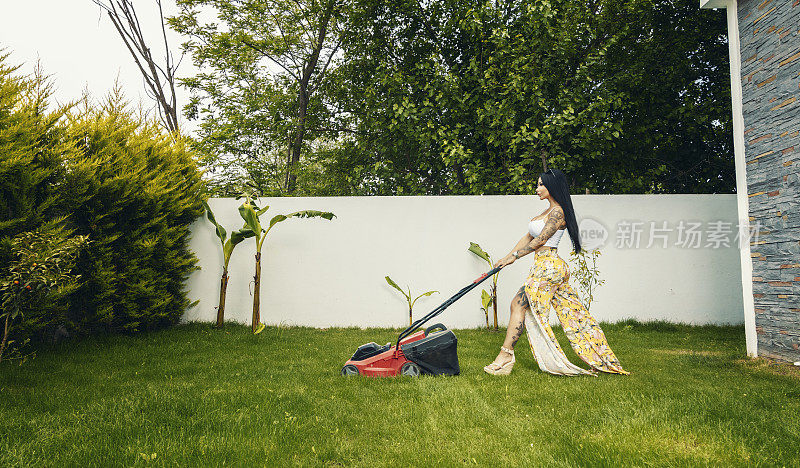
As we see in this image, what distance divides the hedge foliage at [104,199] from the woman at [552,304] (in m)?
4.58

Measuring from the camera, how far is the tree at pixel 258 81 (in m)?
13.3

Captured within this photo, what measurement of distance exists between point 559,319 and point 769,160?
105 inches

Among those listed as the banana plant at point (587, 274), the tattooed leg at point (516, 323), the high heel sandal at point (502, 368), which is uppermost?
the banana plant at point (587, 274)

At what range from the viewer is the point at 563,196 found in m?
4.31

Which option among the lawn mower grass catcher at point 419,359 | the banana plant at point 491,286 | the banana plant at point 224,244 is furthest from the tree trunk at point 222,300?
the banana plant at point 491,286

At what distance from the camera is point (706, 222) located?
754cm

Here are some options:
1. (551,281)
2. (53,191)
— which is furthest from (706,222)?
(53,191)

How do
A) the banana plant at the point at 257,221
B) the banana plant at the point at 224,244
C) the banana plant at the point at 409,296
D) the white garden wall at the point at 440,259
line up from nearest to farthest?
the banana plant at the point at 257,221
the banana plant at the point at 224,244
the banana plant at the point at 409,296
the white garden wall at the point at 440,259

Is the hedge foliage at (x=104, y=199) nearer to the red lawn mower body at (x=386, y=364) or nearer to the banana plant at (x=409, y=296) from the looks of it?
the banana plant at (x=409, y=296)

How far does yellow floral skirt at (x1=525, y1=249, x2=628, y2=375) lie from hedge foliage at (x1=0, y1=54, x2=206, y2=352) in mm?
4728

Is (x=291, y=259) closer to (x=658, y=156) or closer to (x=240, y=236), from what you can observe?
(x=240, y=236)

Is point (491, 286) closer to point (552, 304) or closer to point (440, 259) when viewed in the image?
point (440, 259)

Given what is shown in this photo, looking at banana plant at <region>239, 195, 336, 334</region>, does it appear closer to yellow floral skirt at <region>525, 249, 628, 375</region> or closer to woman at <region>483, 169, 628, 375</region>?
woman at <region>483, 169, 628, 375</region>

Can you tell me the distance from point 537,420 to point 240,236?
5.02 meters
